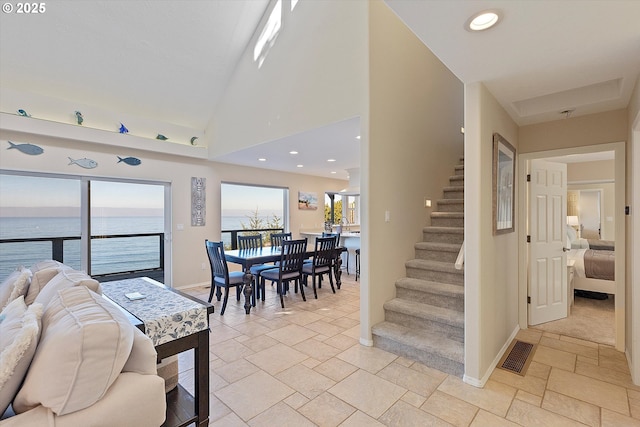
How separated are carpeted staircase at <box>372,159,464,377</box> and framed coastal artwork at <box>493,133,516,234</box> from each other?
2.12 ft

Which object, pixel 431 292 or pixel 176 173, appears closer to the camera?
pixel 431 292

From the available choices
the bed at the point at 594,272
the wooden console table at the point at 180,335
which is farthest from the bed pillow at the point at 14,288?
the bed at the point at 594,272

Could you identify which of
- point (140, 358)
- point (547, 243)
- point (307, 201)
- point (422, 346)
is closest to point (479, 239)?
point (422, 346)

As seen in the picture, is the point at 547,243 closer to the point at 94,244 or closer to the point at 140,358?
the point at 140,358

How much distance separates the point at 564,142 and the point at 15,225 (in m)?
6.72

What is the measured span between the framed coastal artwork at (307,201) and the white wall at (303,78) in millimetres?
2705

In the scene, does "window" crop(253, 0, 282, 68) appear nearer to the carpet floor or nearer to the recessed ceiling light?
the recessed ceiling light

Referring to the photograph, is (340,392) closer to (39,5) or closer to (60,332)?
(60,332)

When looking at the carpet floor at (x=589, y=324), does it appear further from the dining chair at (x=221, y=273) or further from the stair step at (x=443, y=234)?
the dining chair at (x=221, y=273)

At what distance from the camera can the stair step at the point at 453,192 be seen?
4.32 m

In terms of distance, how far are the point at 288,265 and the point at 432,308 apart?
6.93 ft

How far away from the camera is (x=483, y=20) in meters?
1.60

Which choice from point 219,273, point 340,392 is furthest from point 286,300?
point 340,392

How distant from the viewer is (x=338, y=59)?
3.51m
